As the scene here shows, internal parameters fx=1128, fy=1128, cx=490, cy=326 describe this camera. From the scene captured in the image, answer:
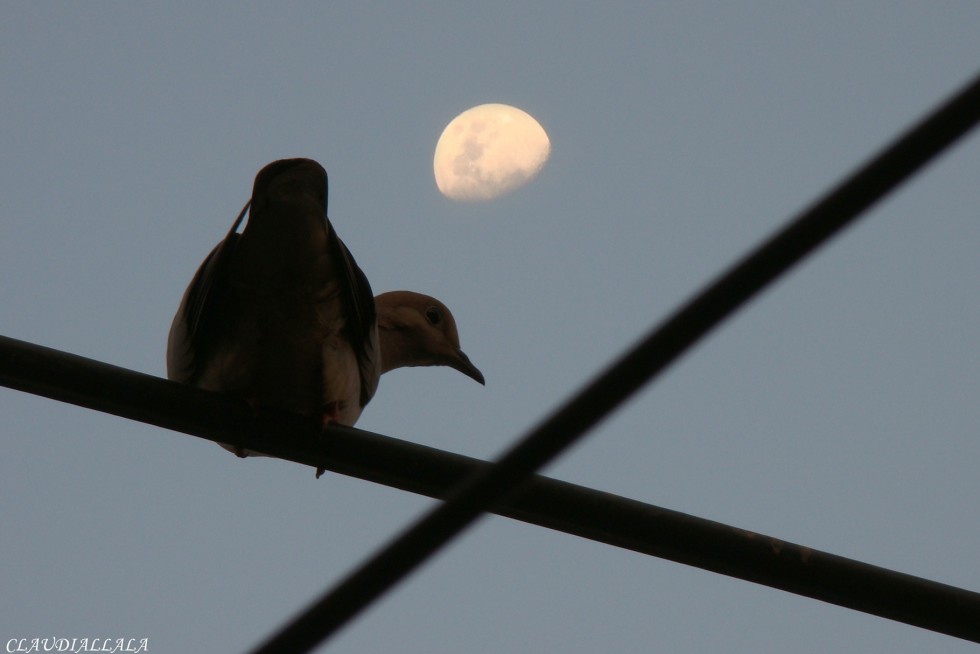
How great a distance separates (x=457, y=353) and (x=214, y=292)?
2514mm

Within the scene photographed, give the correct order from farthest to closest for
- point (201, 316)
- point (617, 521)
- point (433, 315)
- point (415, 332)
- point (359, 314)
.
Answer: point (433, 315) → point (415, 332) → point (359, 314) → point (201, 316) → point (617, 521)

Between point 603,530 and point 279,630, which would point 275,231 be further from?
point 279,630

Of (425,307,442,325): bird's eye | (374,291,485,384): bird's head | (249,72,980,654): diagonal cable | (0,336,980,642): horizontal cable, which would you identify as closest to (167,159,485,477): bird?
(0,336,980,642): horizontal cable

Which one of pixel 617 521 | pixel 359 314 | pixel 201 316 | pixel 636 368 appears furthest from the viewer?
pixel 359 314

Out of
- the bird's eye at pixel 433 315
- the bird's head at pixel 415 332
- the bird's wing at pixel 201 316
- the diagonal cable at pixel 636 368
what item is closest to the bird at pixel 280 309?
the bird's wing at pixel 201 316

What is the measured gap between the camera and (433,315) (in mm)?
6477

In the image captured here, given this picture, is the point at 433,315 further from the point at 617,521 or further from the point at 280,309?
the point at 617,521

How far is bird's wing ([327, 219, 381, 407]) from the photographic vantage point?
4.12 m

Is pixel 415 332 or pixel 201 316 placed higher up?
pixel 415 332

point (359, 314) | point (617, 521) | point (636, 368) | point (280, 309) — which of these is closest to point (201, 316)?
point (280, 309)

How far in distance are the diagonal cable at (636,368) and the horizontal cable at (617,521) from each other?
123cm

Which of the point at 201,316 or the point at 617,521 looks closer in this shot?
the point at 617,521

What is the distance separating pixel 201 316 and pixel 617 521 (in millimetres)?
2245

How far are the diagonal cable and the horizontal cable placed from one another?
123cm
